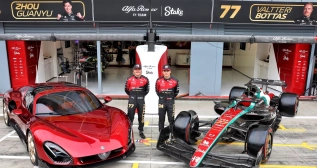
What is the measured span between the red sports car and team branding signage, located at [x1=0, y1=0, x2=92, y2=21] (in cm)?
408

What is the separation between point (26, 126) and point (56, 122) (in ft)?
2.11

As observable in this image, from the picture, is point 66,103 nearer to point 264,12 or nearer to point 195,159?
point 195,159

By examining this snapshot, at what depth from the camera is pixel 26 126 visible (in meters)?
5.28

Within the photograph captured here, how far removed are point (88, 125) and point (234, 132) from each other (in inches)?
122

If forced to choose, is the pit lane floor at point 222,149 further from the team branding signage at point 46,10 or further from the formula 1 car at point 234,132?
the team branding signage at point 46,10

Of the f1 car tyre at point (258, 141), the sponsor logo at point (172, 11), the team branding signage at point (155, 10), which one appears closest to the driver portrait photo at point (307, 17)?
the team branding signage at point (155, 10)

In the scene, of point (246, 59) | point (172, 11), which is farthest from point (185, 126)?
point (246, 59)

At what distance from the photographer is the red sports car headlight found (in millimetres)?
4428

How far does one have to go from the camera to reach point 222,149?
19.9 feet

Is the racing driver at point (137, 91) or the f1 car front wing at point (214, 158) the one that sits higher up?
the racing driver at point (137, 91)

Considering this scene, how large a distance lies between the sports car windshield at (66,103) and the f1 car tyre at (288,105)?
4469 millimetres

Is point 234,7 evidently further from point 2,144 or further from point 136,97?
point 2,144

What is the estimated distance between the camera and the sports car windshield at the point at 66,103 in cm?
556

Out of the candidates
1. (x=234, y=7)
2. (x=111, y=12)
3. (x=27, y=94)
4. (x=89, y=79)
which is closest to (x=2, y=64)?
(x=89, y=79)
